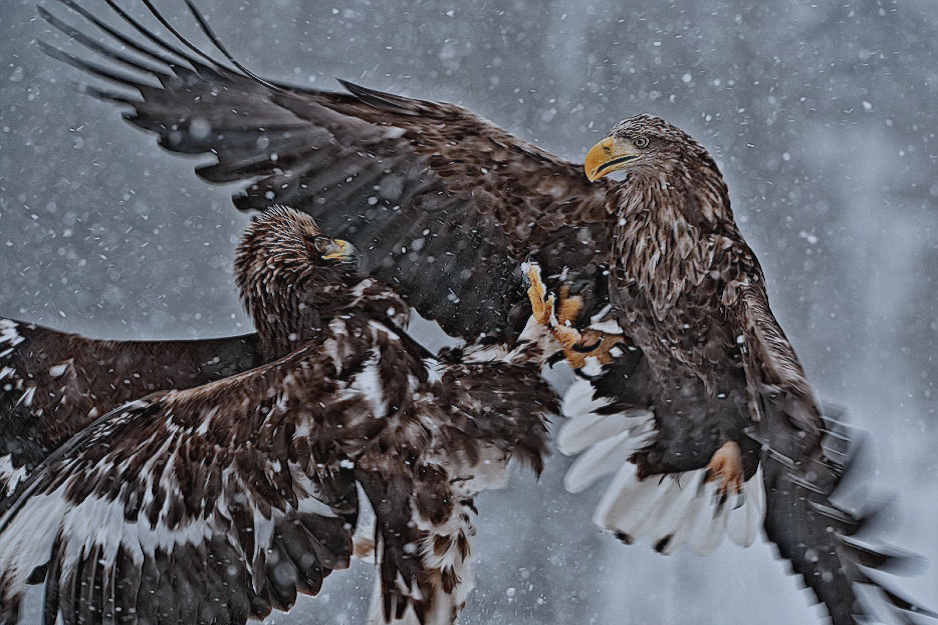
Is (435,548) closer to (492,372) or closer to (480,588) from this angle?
(492,372)

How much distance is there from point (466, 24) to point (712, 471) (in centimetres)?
524

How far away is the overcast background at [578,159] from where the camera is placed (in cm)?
575

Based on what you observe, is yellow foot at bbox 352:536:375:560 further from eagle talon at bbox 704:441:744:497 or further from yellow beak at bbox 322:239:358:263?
eagle talon at bbox 704:441:744:497

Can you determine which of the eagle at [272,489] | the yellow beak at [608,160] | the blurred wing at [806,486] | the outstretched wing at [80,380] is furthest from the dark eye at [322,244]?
the blurred wing at [806,486]

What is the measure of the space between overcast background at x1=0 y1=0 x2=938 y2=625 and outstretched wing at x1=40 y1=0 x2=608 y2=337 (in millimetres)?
3650

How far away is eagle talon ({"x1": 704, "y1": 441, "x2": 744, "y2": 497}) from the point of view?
2074mm

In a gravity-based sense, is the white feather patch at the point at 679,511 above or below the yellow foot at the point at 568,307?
below

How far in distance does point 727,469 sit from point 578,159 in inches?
165

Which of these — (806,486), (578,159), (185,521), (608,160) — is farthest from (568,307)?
(578,159)

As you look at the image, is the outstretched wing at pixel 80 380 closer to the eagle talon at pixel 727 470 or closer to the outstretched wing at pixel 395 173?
the outstretched wing at pixel 395 173

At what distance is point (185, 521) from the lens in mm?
1701

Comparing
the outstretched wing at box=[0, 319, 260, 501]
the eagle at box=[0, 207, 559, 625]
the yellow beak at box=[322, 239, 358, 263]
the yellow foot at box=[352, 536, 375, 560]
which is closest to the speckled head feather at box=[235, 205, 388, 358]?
the yellow beak at box=[322, 239, 358, 263]

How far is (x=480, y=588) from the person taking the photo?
5.60 metres

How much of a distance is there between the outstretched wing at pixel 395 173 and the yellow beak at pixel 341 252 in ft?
0.12
